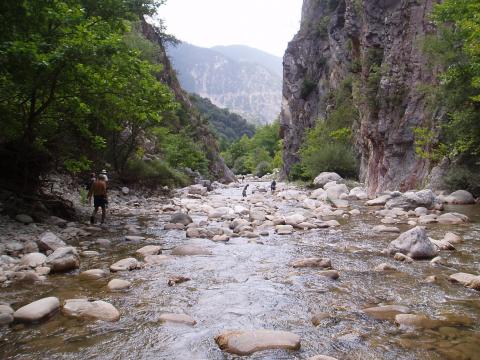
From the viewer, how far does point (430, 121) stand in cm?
2089

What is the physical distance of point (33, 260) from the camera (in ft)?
22.1

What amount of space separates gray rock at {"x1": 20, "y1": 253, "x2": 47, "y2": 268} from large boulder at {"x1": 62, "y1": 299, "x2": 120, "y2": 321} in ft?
7.17

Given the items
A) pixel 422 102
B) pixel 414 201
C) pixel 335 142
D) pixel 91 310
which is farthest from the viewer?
pixel 335 142

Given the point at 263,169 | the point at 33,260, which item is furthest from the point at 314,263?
the point at 263,169

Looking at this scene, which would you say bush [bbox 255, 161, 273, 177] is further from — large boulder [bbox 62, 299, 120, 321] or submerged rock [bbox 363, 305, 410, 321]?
large boulder [bbox 62, 299, 120, 321]

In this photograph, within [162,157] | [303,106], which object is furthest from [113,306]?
[303,106]

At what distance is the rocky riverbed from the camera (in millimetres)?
3889

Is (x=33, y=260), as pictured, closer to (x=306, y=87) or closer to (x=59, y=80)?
(x=59, y=80)

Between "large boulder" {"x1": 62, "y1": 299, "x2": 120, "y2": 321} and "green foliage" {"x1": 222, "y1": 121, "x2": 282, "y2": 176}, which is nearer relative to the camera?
"large boulder" {"x1": 62, "y1": 299, "x2": 120, "y2": 321}

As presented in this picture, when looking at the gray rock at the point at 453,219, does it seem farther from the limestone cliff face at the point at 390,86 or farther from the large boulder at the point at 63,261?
the large boulder at the point at 63,261

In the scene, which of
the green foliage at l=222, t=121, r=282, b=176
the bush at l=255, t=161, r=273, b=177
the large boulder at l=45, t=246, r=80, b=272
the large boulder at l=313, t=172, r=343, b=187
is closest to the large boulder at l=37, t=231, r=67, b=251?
the large boulder at l=45, t=246, r=80, b=272

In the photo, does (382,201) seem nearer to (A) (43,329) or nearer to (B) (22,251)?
(B) (22,251)

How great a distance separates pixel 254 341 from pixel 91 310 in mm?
2017

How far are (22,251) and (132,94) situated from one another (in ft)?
17.7
